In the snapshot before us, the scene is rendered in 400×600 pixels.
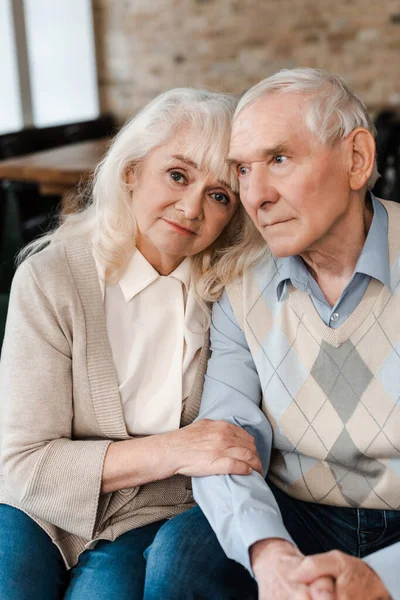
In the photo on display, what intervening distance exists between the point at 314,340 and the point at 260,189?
35 cm

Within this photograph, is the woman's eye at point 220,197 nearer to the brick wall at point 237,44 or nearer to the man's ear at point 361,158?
the man's ear at point 361,158

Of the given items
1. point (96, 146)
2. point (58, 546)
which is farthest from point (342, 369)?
point (96, 146)

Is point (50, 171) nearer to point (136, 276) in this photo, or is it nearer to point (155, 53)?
point (136, 276)

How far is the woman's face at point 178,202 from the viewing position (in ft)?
5.56

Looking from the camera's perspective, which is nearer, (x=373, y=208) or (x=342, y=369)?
(x=342, y=369)

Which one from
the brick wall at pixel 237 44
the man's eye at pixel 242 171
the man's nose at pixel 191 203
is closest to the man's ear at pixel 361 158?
the man's eye at pixel 242 171

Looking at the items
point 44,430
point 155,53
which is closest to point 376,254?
point 44,430

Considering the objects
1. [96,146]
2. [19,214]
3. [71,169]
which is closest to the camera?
[71,169]

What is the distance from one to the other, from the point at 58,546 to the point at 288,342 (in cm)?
70

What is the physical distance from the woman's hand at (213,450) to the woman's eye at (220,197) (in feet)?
1.72

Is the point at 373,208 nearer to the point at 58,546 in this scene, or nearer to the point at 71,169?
the point at 58,546

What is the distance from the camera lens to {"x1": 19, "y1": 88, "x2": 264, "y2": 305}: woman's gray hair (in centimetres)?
168

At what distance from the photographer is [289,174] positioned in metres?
1.53

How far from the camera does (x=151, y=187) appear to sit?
173 centimetres
